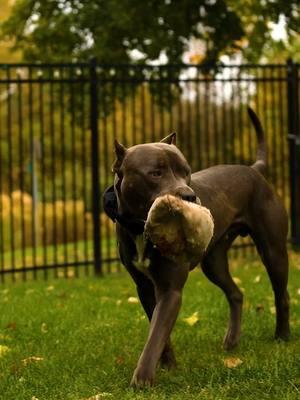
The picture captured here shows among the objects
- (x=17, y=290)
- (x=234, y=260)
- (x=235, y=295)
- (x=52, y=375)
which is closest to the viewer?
(x=52, y=375)

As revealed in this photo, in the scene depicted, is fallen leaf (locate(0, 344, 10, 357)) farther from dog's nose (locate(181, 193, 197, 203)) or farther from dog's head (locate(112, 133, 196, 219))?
dog's nose (locate(181, 193, 197, 203))

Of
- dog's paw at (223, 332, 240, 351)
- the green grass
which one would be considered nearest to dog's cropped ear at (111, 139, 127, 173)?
the green grass

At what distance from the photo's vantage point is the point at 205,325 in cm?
579

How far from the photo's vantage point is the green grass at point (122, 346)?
3.95m

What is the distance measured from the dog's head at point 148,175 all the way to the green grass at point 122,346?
3.06ft

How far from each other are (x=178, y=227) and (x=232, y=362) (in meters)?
1.16

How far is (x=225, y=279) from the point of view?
5293mm

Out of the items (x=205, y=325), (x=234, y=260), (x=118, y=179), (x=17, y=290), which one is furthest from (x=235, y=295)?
(x=234, y=260)

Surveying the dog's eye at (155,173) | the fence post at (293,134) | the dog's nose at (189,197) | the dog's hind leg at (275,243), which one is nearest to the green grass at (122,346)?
the dog's hind leg at (275,243)

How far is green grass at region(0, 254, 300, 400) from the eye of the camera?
3.95m

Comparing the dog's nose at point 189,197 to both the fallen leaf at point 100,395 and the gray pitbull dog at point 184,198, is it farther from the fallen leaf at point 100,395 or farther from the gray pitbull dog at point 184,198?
the fallen leaf at point 100,395

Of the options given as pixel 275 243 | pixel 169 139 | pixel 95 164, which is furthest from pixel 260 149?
pixel 95 164

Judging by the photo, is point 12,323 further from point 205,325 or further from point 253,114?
point 253,114

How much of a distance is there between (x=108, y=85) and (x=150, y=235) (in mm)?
8184
